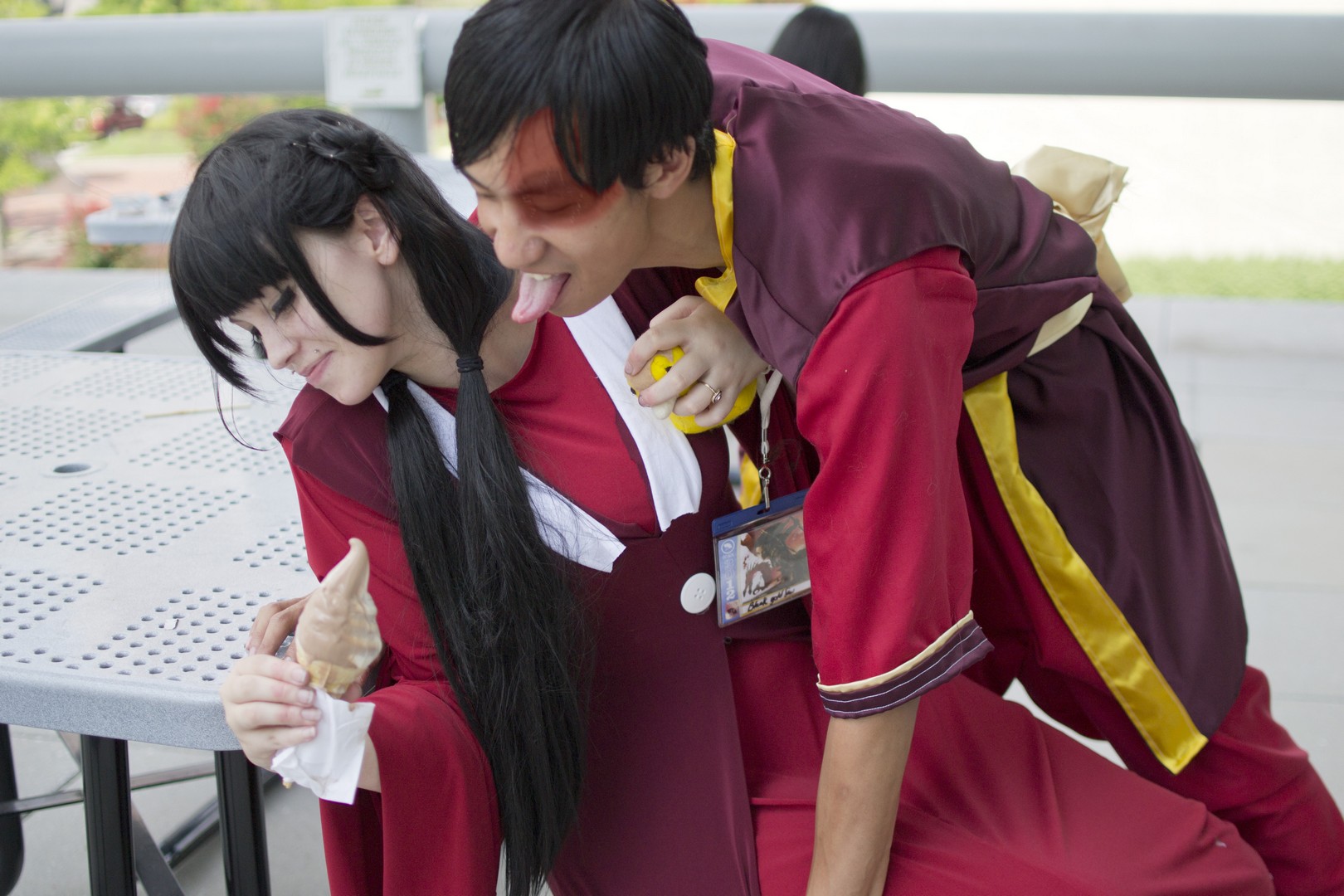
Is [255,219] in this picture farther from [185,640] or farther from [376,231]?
[185,640]

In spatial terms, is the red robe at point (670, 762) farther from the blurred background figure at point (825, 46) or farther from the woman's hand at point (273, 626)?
the blurred background figure at point (825, 46)

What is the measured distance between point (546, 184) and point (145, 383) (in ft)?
3.69

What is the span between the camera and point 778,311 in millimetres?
1013

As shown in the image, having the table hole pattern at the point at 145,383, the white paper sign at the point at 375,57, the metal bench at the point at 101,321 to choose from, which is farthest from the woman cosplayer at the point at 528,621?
the white paper sign at the point at 375,57

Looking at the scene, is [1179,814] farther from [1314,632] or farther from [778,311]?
[1314,632]

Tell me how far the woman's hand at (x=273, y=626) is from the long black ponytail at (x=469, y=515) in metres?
0.11

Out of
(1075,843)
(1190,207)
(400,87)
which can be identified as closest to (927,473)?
(1075,843)

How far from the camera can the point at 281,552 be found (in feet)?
4.39

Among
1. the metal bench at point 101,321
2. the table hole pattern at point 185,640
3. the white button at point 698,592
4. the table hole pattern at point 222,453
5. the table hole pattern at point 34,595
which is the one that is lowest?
the metal bench at point 101,321

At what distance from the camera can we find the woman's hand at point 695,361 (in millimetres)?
1121

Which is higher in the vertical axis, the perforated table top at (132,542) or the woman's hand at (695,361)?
the woman's hand at (695,361)

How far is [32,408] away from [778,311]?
120 cm

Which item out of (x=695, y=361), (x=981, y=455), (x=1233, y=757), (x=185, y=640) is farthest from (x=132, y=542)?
(x=1233, y=757)

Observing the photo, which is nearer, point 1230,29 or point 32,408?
point 32,408
